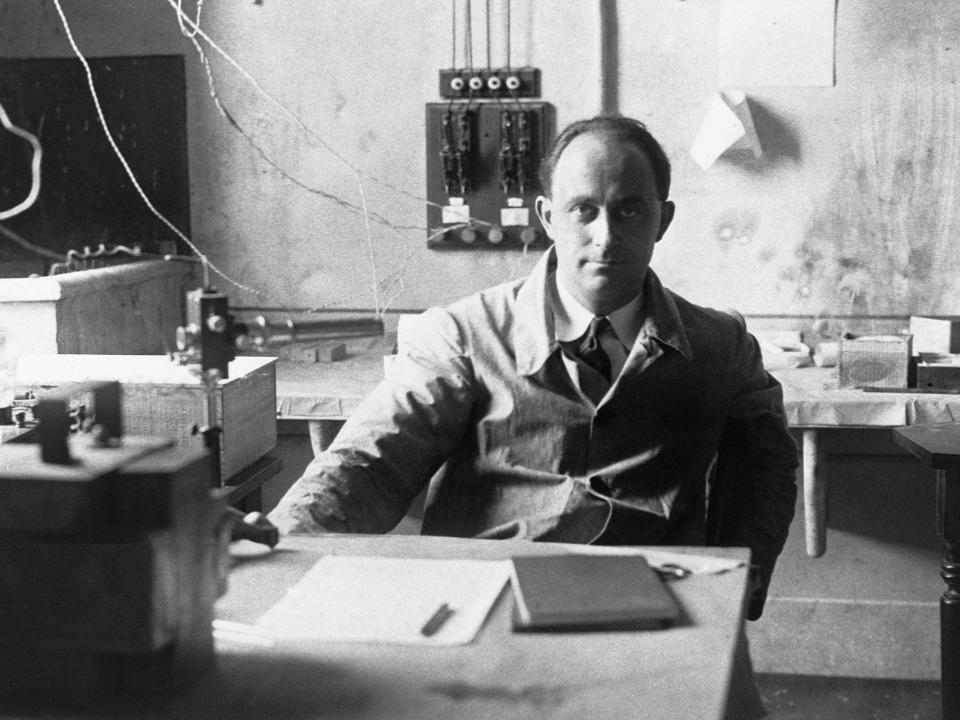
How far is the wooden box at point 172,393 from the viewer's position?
229 centimetres

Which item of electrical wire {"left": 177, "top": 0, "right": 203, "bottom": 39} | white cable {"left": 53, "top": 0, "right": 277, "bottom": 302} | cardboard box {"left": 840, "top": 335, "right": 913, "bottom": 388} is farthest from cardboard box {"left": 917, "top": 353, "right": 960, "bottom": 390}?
electrical wire {"left": 177, "top": 0, "right": 203, "bottom": 39}

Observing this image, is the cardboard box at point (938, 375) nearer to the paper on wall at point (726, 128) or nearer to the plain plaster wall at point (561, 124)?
the plain plaster wall at point (561, 124)

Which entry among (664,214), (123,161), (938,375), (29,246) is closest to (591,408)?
(664,214)

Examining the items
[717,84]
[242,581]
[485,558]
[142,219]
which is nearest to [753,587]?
[485,558]

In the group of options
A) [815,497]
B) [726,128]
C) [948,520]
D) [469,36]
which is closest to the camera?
[948,520]

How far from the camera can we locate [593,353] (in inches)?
86.1

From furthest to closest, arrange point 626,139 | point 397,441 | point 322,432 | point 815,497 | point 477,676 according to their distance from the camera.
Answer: point 322,432, point 815,497, point 626,139, point 397,441, point 477,676

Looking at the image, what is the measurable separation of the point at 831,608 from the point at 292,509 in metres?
2.19

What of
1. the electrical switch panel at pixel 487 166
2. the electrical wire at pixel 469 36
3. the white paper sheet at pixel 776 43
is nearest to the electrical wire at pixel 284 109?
the electrical switch panel at pixel 487 166

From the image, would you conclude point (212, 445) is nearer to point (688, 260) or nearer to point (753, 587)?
point (753, 587)

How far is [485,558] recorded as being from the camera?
1545 mm

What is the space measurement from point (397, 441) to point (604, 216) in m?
0.53

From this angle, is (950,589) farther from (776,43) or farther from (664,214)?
(776,43)

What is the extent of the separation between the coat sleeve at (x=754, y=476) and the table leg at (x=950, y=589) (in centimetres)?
57
